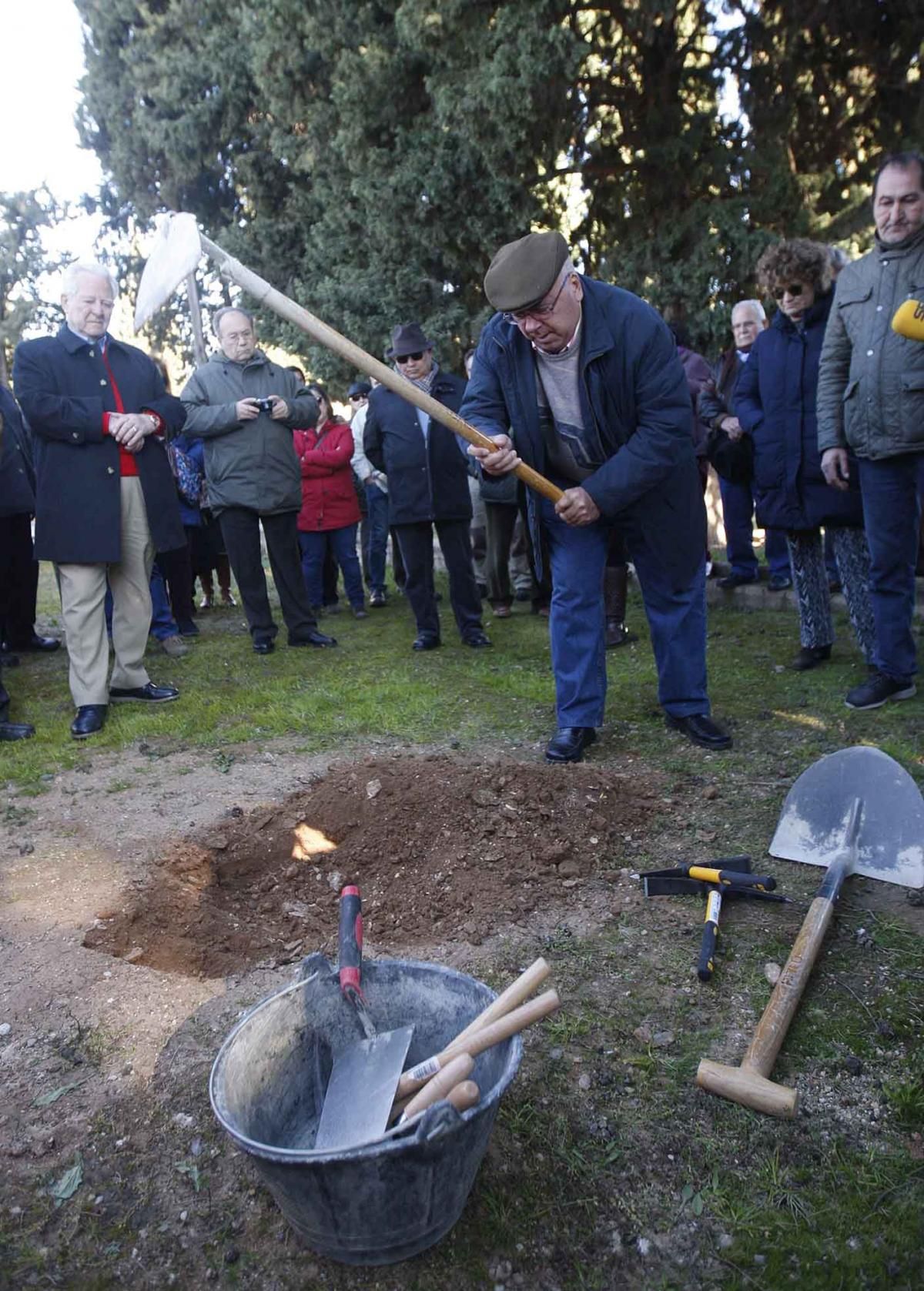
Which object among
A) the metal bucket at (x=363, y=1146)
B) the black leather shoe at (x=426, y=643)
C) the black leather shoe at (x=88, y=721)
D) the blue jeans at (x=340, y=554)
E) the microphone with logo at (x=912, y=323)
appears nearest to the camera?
the metal bucket at (x=363, y=1146)

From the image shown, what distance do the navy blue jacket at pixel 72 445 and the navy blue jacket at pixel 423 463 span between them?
6.55 ft

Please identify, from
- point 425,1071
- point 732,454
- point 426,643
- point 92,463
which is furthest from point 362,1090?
point 732,454

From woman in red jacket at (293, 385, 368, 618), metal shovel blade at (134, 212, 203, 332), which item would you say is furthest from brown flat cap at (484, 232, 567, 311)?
woman in red jacket at (293, 385, 368, 618)

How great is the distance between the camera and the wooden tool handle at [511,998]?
1838 millimetres

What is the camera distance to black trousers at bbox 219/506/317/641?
6648 millimetres

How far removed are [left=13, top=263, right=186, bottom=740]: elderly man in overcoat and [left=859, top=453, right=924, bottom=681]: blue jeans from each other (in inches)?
146

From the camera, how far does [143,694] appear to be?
5.83 metres

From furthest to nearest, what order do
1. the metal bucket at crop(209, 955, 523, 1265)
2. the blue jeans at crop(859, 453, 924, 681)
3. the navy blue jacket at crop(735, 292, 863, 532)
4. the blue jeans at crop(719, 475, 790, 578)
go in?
the blue jeans at crop(719, 475, 790, 578) < the navy blue jacket at crop(735, 292, 863, 532) < the blue jeans at crop(859, 453, 924, 681) < the metal bucket at crop(209, 955, 523, 1265)

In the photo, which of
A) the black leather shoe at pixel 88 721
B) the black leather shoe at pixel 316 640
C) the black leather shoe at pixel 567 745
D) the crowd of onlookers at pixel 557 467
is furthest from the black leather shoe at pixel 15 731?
the black leather shoe at pixel 567 745

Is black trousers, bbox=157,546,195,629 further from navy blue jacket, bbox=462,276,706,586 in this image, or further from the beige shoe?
navy blue jacket, bbox=462,276,706,586

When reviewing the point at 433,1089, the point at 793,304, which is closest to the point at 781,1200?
the point at 433,1089

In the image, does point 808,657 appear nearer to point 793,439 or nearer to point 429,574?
point 793,439

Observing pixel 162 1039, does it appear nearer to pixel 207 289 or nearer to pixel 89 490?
pixel 89 490

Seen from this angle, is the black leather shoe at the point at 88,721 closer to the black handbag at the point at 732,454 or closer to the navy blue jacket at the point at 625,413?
the navy blue jacket at the point at 625,413
